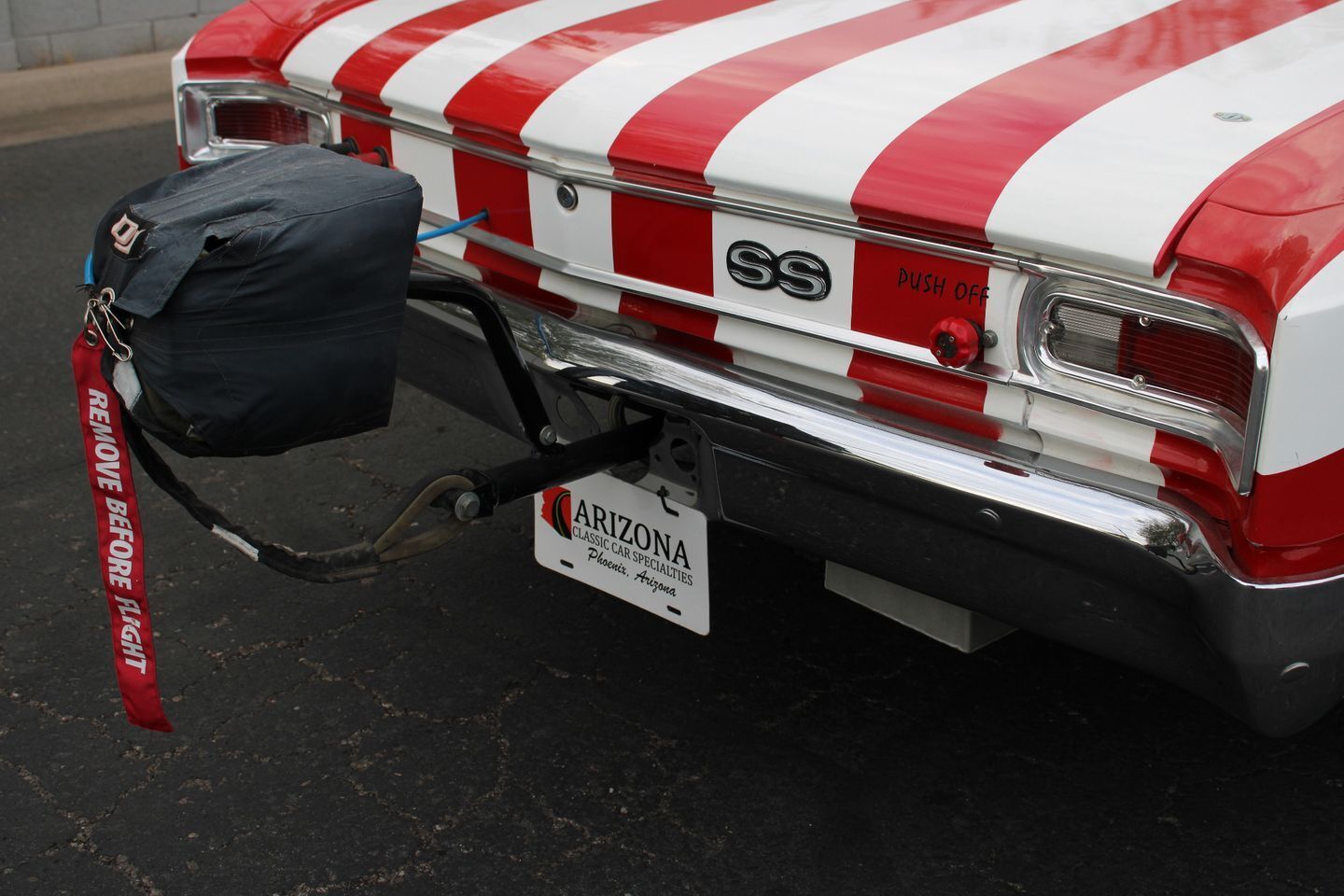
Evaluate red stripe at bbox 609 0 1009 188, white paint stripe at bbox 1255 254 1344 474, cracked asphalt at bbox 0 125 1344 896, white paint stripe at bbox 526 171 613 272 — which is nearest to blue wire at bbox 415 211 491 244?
white paint stripe at bbox 526 171 613 272

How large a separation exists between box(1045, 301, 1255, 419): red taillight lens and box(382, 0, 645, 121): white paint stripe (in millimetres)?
1164

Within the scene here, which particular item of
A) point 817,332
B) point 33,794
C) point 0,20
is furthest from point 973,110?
point 0,20

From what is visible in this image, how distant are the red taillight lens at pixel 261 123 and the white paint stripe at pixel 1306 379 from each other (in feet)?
6.42

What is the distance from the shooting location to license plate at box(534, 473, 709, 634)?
7.82ft

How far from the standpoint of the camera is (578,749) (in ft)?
8.69

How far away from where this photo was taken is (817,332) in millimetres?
2115

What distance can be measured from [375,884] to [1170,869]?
1275mm

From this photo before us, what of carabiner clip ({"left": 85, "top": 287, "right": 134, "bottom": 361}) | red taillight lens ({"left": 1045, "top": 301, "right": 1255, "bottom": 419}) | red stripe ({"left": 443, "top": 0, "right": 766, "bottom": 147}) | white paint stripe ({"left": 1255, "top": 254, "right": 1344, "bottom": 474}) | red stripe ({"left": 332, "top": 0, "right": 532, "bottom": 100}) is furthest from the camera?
red stripe ({"left": 332, "top": 0, "right": 532, "bottom": 100})

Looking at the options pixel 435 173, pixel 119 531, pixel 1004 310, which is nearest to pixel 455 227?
pixel 435 173

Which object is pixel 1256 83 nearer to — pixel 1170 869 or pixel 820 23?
pixel 820 23

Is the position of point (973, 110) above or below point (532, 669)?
above

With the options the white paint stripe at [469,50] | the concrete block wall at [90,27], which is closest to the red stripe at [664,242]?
the white paint stripe at [469,50]

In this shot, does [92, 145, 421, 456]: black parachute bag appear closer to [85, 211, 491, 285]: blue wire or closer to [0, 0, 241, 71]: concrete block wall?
[85, 211, 491, 285]: blue wire

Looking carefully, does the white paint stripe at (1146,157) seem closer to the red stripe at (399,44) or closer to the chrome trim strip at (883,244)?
the chrome trim strip at (883,244)
